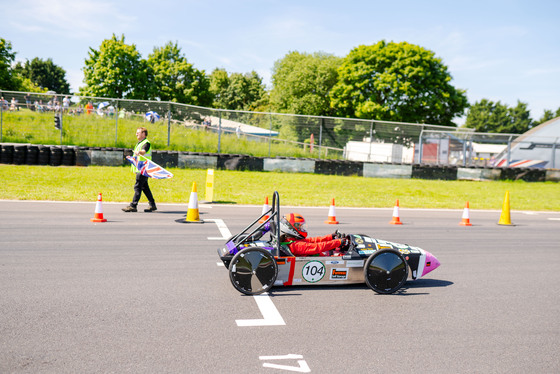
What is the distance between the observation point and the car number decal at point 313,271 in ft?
19.2

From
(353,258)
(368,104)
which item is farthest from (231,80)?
(353,258)

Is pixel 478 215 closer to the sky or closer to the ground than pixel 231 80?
closer to the ground

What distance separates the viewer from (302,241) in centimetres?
604

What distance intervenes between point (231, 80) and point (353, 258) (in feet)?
271

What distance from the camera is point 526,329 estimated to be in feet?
16.2

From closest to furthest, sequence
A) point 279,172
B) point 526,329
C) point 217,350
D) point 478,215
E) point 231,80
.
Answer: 1. point 217,350
2. point 526,329
3. point 478,215
4. point 279,172
5. point 231,80

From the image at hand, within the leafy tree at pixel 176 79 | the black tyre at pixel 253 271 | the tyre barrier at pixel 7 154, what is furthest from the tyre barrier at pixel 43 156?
the leafy tree at pixel 176 79

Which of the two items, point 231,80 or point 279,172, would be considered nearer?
point 279,172

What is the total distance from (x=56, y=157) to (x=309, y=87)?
46860mm

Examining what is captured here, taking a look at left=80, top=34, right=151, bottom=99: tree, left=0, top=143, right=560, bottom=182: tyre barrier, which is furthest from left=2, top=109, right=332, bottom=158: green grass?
left=80, top=34, right=151, bottom=99: tree

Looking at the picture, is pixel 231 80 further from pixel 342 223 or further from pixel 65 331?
pixel 65 331

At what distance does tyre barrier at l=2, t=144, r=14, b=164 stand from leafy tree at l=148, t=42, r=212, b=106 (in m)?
41.4

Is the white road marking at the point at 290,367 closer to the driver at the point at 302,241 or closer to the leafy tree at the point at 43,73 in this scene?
the driver at the point at 302,241

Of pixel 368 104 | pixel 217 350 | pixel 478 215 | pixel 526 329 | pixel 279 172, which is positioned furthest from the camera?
pixel 368 104
